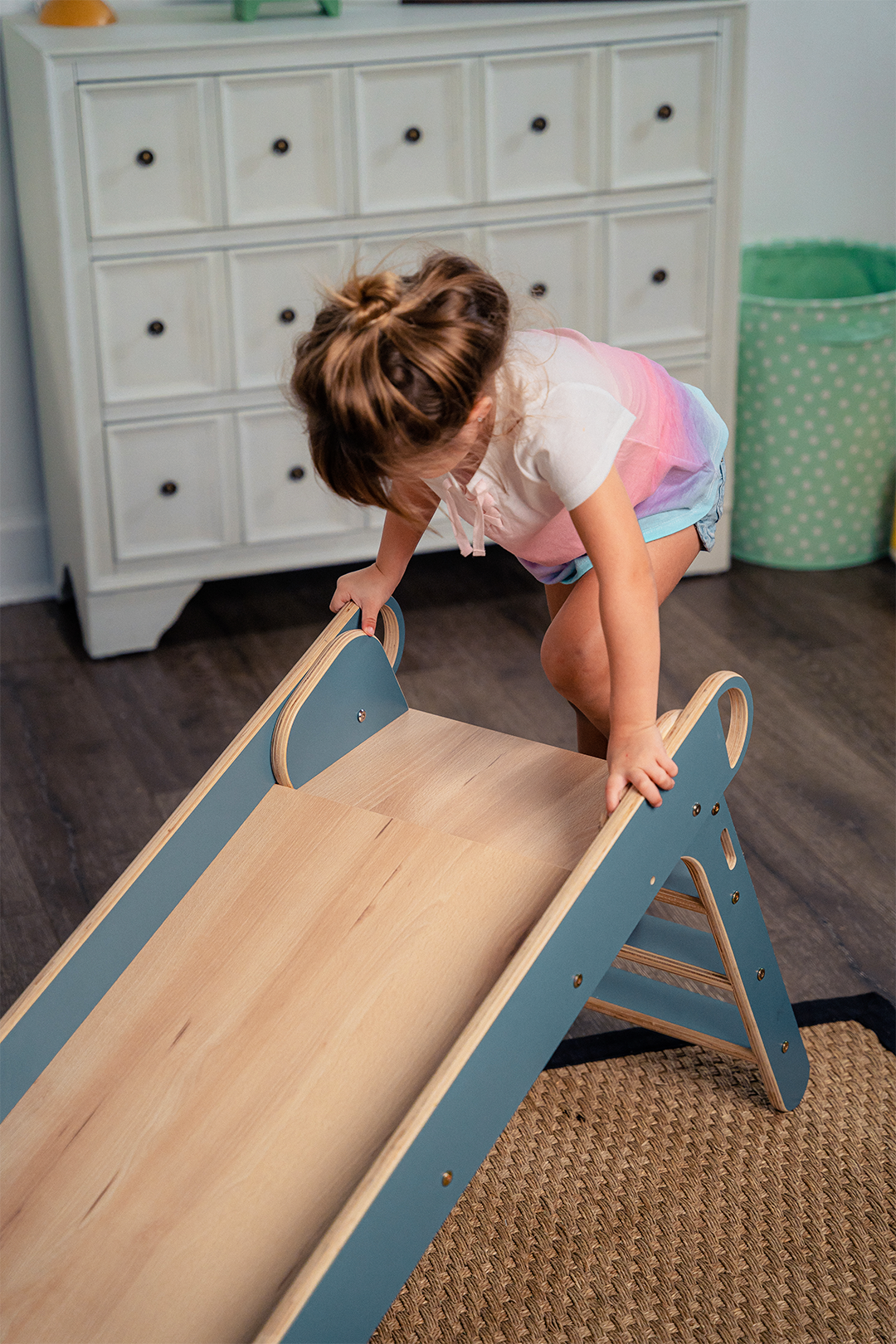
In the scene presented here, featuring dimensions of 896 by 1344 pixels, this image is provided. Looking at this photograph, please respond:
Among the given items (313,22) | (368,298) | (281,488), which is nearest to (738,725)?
(368,298)

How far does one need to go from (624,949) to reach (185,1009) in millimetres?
479

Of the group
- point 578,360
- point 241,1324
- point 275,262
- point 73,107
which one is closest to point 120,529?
point 275,262

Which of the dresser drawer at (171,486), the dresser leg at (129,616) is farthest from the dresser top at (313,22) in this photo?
the dresser leg at (129,616)

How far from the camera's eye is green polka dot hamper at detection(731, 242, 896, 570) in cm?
239

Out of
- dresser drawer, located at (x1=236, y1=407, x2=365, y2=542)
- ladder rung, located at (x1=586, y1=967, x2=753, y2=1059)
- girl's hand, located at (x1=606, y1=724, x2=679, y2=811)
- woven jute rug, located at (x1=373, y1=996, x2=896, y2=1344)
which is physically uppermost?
girl's hand, located at (x1=606, y1=724, x2=679, y2=811)

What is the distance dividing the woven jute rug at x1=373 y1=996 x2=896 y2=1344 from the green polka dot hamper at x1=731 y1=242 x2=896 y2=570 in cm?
130

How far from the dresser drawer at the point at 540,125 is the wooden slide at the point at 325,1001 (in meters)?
1.19

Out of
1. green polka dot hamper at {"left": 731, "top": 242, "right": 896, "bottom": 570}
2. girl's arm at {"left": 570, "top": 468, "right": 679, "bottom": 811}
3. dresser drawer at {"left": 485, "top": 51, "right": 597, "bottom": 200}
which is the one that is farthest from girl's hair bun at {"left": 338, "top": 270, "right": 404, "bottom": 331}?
green polka dot hamper at {"left": 731, "top": 242, "right": 896, "bottom": 570}

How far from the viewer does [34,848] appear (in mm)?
1805

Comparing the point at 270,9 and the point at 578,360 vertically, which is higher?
the point at 270,9

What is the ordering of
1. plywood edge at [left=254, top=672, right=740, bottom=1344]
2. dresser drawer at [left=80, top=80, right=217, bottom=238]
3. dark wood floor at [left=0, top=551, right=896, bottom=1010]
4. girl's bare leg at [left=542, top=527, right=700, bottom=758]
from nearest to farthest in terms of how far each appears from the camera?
plywood edge at [left=254, top=672, right=740, bottom=1344]
girl's bare leg at [left=542, top=527, right=700, bottom=758]
dark wood floor at [left=0, top=551, right=896, bottom=1010]
dresser drawer at [left=80, top=80, right=217, bottom=238]

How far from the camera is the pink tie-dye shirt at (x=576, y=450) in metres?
1.09

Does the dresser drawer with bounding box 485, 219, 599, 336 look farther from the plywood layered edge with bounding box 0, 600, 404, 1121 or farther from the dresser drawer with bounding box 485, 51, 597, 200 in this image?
the plywood layered edge with bounding box 0, 600, 404, 1121

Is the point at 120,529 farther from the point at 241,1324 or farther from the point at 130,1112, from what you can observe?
the point at 241,1324
